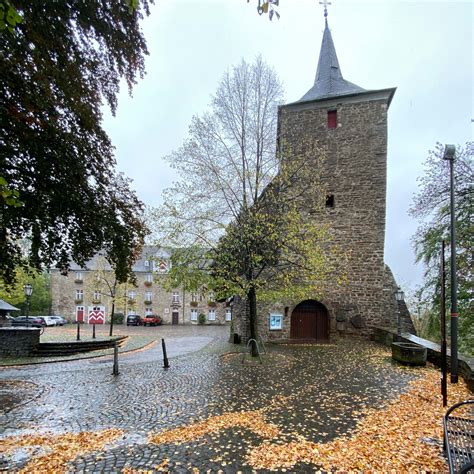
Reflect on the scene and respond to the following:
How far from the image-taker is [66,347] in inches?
603

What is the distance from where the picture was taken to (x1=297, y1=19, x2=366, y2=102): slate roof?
17.6 m

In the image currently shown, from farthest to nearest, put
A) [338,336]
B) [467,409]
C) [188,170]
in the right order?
[338,336]
[188,170]
[467,409]

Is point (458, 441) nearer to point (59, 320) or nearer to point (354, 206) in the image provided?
point (354, 206)

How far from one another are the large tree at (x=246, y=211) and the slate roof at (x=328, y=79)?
5800 mm

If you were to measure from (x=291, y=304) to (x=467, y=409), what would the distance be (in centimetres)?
1045

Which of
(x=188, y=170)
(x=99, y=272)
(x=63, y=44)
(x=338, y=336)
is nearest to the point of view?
(x=63, y=44)

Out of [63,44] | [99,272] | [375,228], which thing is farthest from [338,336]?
[99,272]

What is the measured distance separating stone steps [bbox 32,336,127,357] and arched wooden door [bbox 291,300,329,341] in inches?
357

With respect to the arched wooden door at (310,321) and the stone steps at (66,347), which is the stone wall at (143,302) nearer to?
the stone steps at (66,347)

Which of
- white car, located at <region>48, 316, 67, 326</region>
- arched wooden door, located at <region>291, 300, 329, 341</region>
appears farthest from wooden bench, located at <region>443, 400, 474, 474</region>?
white car, located at <region>48, 316, 67, 326</region>

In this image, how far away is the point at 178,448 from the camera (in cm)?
437

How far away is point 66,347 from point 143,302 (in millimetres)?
25720

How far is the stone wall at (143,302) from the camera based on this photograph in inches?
1598

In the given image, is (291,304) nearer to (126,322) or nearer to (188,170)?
(188,170)
